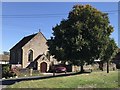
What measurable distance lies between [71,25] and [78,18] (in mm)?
1426

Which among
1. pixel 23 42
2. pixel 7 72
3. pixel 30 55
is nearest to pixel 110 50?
pixel 7 72

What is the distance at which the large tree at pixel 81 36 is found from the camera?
130 ft

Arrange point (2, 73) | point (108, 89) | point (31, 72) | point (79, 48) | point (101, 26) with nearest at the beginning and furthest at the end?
point (108, 89)
point (79, 48)
point (101, 26)
point (2, 73)
point (31, 72)

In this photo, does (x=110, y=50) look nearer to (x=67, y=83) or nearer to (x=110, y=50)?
(x=110, y=50)

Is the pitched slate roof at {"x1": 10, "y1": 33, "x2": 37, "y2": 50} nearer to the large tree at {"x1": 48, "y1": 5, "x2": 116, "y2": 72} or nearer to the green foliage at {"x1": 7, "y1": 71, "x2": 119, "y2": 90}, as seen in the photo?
the large tree at {"x1": 48, "y1": 5, "x2": 116, "y2": 72}

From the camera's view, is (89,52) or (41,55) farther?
(41,55)

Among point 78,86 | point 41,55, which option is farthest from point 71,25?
point 41,55

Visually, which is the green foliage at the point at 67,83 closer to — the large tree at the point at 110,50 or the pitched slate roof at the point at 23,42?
the large tree at the point at 110,50

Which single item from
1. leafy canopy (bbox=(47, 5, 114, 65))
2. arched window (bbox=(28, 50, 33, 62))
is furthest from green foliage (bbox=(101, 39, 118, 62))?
arched window (bbox=(28, 50, 33, 62))

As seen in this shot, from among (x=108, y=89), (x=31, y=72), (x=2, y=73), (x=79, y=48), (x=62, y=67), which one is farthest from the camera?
(x=62, y=67)

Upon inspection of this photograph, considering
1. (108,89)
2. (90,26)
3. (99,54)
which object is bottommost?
(108,89)

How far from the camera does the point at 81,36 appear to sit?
1565 inches

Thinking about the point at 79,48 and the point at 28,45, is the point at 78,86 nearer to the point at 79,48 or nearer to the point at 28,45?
the point at 79,48

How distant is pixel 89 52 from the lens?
3994 cm
